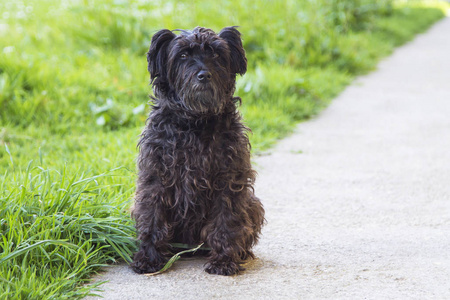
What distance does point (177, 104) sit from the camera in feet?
11.2

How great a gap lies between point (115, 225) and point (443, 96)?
6.30 meters

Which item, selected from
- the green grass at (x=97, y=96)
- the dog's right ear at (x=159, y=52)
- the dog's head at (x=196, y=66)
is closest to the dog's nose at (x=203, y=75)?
the dog's head at (x=196, y=66)

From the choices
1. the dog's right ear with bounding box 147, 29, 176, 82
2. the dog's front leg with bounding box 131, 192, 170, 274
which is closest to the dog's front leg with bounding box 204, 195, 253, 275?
the dog's front leg with bounding box 131, 192, 170, 274

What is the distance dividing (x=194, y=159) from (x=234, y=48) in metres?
0.67

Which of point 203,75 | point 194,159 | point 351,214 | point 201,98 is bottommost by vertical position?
point 351,214

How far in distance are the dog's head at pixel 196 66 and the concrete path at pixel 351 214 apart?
97 cm

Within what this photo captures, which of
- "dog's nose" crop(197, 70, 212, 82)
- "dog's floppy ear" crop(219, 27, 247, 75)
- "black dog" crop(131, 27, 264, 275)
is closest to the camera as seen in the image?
"dog's nose" crop(197, 70, 212, 82)

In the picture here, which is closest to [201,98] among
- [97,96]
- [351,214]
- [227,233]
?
[227,233]

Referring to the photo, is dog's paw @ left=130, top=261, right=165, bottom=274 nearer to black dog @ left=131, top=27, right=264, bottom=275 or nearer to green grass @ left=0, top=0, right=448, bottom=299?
black dog @ left=131, top=27, right=264, bottom=275

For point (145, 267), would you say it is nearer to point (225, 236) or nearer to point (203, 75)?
point (225, 236)

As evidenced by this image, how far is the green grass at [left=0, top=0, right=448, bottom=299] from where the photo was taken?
11.0ft

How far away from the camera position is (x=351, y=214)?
180 inches

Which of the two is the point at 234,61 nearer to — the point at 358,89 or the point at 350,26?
the point at 358,89

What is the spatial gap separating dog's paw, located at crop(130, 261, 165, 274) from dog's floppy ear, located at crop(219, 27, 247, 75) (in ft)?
3.88
